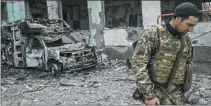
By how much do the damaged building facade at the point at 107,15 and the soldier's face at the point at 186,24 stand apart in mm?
6322

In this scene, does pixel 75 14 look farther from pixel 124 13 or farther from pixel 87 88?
pixel 87 88

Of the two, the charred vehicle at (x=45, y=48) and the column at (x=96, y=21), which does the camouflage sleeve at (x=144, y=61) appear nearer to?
the charred vehicle at (x=45, y=48)

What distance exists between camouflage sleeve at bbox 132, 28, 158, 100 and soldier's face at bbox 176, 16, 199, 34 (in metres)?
0.25

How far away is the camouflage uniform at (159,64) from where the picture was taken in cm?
305

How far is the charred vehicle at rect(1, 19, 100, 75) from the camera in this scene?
10875mm

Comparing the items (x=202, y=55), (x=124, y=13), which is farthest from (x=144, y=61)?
(x=124, y=13)

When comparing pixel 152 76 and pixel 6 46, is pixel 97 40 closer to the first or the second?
pixel 6 46

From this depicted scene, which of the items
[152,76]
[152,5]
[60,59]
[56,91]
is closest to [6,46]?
[60,59]

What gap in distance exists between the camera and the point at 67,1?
21531 millimetres

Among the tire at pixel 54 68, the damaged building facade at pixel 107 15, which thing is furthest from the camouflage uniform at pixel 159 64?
the tire at pixel 54 68

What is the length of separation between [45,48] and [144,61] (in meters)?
8.42

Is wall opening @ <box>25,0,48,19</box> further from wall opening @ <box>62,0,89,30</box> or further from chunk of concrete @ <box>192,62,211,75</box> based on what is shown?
chunk of concrete @ <box>192,62,211,75</box>

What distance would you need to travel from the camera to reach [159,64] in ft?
10.8

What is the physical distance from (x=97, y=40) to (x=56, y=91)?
7.41 m
